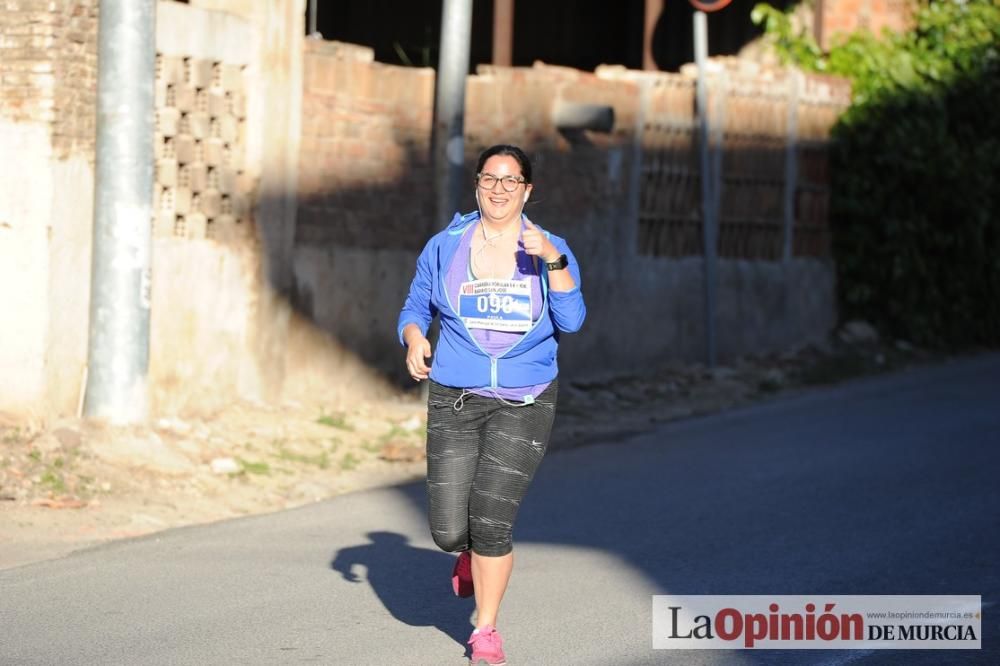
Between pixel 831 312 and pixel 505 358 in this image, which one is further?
pixel 831 312

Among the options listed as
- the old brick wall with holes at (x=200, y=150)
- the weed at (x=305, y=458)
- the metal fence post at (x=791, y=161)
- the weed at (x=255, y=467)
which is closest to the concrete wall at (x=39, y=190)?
the old brick wall with holes at (x=200, y=150)

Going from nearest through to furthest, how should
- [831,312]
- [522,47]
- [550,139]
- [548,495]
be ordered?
[548,495]
[550,139]
[831,312]
[522,47]

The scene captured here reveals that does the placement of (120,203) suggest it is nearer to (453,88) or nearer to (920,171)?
(453,88)

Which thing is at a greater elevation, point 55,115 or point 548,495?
point 55,115

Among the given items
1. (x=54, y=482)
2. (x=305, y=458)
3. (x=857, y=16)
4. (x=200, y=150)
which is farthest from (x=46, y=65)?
(x=857, y=16)

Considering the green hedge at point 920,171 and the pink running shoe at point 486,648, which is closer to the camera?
the pink running shoe at point 486,648

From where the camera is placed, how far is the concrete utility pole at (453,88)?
1209cm

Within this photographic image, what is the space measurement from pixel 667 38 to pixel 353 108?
792cm

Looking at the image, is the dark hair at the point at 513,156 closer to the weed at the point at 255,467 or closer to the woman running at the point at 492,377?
the woman running at the point at 492,377

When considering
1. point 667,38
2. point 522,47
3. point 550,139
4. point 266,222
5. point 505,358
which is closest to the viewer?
point 505,358

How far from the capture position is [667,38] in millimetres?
19531

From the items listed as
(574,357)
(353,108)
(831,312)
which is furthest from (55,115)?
(831,312)

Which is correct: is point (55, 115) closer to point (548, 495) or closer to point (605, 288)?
point (548, 495)

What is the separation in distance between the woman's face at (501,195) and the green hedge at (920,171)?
1205 cm
